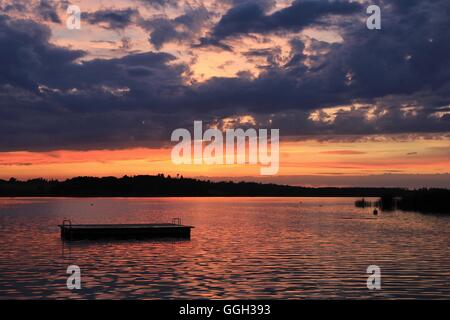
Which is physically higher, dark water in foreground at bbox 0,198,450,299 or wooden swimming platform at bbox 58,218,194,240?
wooden swimming platform at bbox 58,218,194,240

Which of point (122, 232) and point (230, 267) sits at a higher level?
point (122, 232)

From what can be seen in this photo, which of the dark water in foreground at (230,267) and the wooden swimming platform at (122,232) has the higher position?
the wooden swimming platform at (122,232)

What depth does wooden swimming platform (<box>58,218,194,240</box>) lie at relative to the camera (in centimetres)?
6072

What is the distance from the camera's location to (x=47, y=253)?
158 ft

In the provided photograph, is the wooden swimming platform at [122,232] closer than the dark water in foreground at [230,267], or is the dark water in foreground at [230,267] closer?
the dark water in foreground at [230,267]

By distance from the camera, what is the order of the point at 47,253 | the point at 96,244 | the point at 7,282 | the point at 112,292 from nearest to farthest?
1. the point at 112,292
2. the point at 7,282
3. the point at 47,253
4. the point at 96,244

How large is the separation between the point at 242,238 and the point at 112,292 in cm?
3721

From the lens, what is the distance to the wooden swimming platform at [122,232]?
6072 cm

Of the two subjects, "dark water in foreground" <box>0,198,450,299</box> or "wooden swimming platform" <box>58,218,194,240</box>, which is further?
"wooden swimming platform" <box>58,218,194,240</box>

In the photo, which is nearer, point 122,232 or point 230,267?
point 230,267

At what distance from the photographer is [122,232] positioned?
62156 mm
